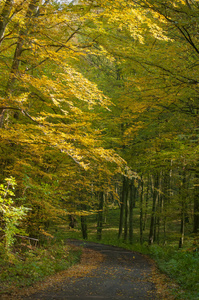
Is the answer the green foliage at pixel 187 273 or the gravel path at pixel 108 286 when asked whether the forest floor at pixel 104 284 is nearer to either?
the gravel path at pixel 108 286

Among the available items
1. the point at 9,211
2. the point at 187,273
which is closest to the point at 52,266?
the point at 187,273

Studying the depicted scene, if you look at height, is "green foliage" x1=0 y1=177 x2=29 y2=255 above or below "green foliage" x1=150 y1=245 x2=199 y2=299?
above

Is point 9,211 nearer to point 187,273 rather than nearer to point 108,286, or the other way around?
point 108,286

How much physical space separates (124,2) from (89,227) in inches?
1057

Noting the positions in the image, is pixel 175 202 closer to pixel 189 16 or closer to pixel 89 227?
pixel 189 16

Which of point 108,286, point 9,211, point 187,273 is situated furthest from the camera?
point 187,273

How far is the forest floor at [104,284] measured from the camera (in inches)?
250

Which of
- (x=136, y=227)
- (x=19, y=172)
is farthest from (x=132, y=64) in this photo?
(x=136, y=227)

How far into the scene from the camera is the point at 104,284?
7590 millimetres

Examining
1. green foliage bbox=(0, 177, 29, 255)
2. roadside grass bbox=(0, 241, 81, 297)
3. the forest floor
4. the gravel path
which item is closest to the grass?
roadside grass bbox=(0, 241, 81, 297)

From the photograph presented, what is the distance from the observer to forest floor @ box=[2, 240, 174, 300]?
20.8 feet

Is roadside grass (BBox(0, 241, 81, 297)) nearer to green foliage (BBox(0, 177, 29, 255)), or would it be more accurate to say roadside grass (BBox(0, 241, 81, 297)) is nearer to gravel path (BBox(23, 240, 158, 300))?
gravel path (BBox(23, 240, 158, 300))

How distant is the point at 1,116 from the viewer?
615 centimetres

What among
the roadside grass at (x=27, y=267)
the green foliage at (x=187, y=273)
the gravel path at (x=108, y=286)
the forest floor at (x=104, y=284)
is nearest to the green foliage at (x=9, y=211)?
the roadside grass at (x=27, y=267)
